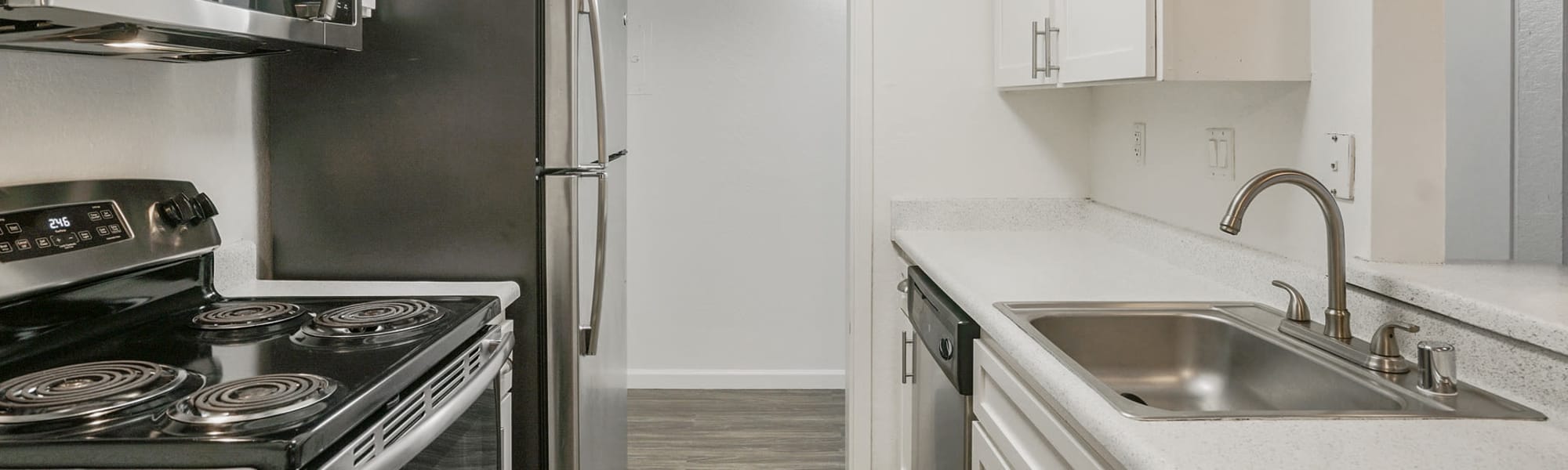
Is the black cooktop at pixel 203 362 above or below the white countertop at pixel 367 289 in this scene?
below

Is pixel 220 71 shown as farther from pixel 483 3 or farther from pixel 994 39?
pixel 994 39

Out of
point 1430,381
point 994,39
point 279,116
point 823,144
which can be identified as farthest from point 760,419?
point 1430,381

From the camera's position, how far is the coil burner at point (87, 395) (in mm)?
1110

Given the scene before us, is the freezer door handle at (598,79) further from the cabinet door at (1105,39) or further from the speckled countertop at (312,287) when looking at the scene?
the cabinet door at (1105,39)

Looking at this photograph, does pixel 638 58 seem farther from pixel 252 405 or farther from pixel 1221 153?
pixel 252 405

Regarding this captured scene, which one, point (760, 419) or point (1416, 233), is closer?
point (1416, 233)

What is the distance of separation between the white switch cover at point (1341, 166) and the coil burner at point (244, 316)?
1.57 metres

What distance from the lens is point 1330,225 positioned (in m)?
1.38

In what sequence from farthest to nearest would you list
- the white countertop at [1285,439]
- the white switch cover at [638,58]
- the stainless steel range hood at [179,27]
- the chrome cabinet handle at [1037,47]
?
the white switch cover at [638,58] < the chrome cabinet handle at [1037,47] < the stainless steel range hood at [179,27] < the white countertop at [1285,439]

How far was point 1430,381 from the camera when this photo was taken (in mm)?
1169

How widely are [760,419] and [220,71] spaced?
7.82 feet

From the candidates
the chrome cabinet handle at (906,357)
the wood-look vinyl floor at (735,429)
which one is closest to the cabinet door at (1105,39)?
the chrome cabinet handle at (906,357)

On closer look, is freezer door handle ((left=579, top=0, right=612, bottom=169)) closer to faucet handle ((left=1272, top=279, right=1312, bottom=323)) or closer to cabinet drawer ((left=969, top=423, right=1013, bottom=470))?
cabinet drawer ((left=969, top=423, right=1013, bottom=470))

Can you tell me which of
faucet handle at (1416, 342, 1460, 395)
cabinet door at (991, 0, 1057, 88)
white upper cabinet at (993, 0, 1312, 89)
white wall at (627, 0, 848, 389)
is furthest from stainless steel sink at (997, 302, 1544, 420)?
white wall at (627, 0, 848, 389)
